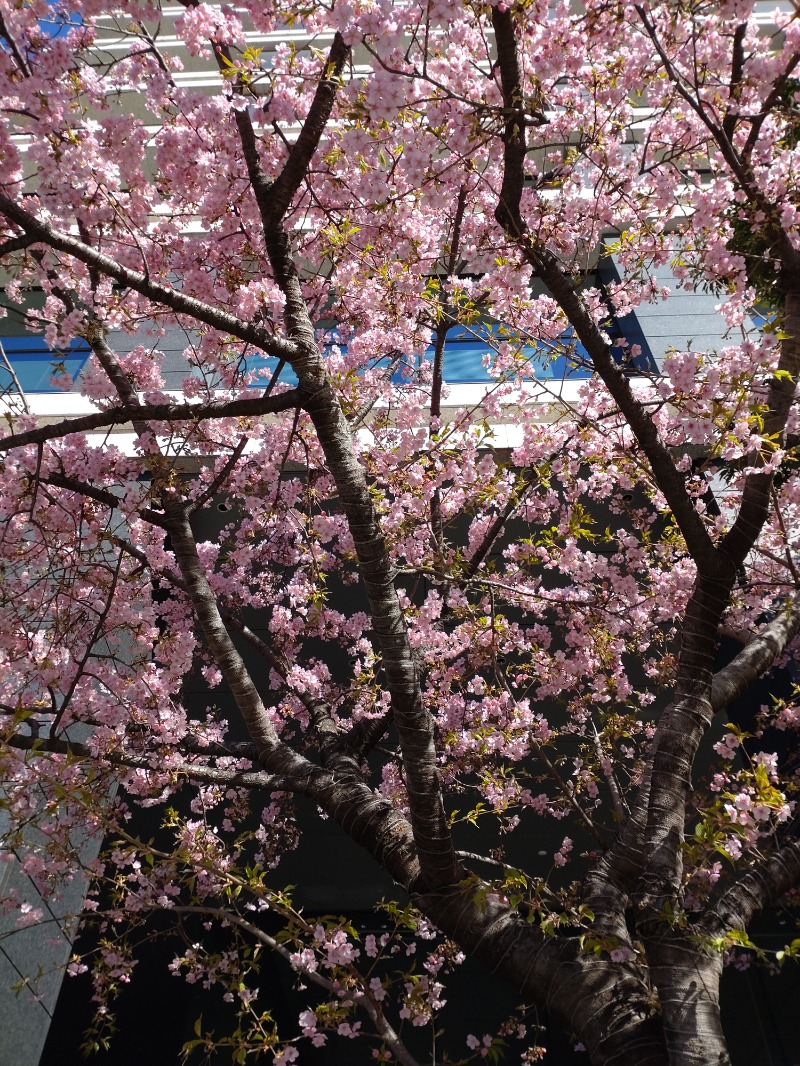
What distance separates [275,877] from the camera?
22.3 feet

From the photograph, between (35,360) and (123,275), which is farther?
(35,360)

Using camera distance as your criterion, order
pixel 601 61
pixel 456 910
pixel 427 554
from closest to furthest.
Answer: pixel 456 910 → pixel 601 61 → pixel 427 554

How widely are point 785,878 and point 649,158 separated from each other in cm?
405

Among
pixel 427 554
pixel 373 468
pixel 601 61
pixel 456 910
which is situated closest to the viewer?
pixel 456 910

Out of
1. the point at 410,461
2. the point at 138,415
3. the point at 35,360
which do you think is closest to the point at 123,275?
the point at 138,415

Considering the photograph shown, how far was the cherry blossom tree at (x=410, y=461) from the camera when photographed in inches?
116

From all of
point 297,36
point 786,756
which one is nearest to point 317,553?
point 786,756

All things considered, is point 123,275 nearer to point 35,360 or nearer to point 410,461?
point 410,461

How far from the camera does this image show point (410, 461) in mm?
5266

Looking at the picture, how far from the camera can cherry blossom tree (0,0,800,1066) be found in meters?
2.94

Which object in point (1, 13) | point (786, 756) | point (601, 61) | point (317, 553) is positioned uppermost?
point (601, 61)

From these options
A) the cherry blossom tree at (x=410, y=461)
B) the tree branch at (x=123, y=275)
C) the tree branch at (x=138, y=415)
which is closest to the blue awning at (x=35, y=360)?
the cherry blossom tree at (x=410, y=461)

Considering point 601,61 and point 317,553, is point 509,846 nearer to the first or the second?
point 317,553

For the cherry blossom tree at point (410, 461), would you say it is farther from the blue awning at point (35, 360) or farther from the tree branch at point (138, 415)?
the blue awning at point (35, 360)
